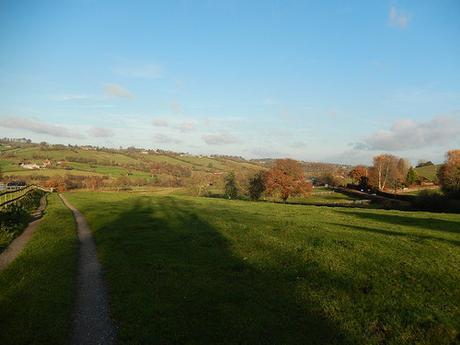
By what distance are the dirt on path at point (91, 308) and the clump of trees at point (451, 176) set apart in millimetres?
70250

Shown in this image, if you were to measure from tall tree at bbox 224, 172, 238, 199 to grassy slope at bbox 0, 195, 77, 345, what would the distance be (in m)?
72.2

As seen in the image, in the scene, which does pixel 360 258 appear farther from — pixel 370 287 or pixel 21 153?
pixel 21 153

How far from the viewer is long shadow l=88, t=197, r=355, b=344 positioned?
375 inches

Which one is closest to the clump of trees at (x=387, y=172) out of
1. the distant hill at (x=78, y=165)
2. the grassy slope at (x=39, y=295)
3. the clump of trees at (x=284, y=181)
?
the clump of trees at (x=284, y=181)

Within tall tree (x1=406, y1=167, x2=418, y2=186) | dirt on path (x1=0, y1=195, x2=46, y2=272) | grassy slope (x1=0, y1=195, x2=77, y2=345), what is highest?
tall tree (x1=406, y1=167, x2=418, y2=186)

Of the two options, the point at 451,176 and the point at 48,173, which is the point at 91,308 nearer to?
the point at 451,176

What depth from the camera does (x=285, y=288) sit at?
12625 mm

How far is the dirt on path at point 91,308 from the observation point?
31.4 ft

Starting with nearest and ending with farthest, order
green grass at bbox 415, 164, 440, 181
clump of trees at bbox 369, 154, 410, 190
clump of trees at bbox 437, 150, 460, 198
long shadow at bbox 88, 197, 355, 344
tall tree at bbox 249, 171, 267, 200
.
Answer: long shadow at bbox 88, 197, 355, 344 < clump of trees at bbox 437, 150, 460, 198 < tall tree at bbox 249, 171, 267, 200 < clump of trees at bbox 369, 154, 410, 190 < green grass at bbox 415, 164, 440, 181

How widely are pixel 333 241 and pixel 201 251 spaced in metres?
7.83

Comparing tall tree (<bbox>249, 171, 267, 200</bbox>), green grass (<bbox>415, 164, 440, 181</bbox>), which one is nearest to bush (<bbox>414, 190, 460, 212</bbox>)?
tall tree (<bbox>249, 171, 267, 200</bbox>)

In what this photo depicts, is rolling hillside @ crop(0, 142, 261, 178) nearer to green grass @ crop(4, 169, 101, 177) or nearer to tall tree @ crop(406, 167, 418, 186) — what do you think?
green grass @ crop(4, 169, 101, 177)

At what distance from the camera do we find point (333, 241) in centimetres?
1953

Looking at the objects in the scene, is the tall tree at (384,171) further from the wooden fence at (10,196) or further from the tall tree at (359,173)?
the wooden fence at (10,196)
